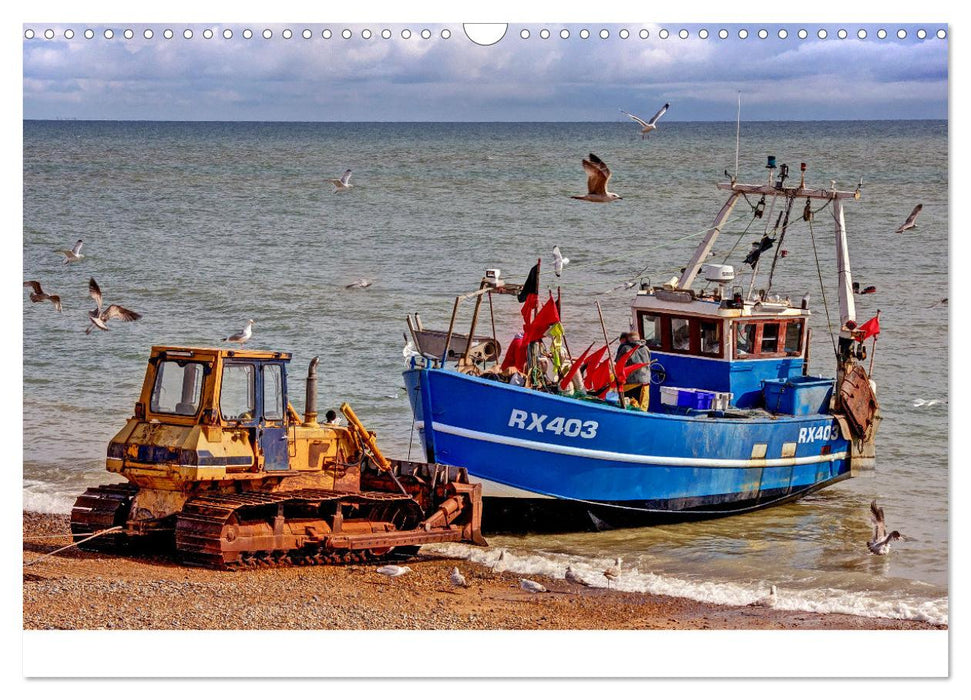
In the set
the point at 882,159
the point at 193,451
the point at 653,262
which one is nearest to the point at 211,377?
the point at 193,451

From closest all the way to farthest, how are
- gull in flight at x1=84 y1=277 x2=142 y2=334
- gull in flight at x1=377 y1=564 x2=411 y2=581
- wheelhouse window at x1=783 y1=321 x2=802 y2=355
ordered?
gull in flight at x1=377 y1=564 x2=411 y2=581, gull in flight at x1=84 y1=277 x2=142 y2=334, wheelhouse window at x1=783 y1=321 x2=802 y2=355

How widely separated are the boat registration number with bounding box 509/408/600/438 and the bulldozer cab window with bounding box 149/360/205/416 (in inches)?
167

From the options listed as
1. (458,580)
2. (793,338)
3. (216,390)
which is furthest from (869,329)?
(216,390)

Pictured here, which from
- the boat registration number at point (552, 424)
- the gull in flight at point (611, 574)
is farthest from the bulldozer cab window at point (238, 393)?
the gull in flight at point (611, 574)

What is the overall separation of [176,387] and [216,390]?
1.72 feet

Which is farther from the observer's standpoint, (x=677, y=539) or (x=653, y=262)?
(x=653, y=262)

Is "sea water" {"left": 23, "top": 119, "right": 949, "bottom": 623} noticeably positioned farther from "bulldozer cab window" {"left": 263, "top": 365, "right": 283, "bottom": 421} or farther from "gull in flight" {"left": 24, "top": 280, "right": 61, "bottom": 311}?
"bulldozer cab window" {"left": 263, "top": 365, "right": 283, "bottom": 421}

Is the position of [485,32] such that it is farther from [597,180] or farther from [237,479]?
[237,479]

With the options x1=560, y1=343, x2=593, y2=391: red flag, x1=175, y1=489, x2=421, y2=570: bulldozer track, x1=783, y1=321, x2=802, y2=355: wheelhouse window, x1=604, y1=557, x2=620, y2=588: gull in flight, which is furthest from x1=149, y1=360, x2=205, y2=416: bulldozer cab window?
x1=783, y1=321, x2=802, y2=355: wheelhouse window

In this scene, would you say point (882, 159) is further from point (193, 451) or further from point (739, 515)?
point (193, 451)

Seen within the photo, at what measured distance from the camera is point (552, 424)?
19.6m

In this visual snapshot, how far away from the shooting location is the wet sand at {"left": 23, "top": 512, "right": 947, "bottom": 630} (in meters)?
13.9

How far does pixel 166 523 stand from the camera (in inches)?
674
